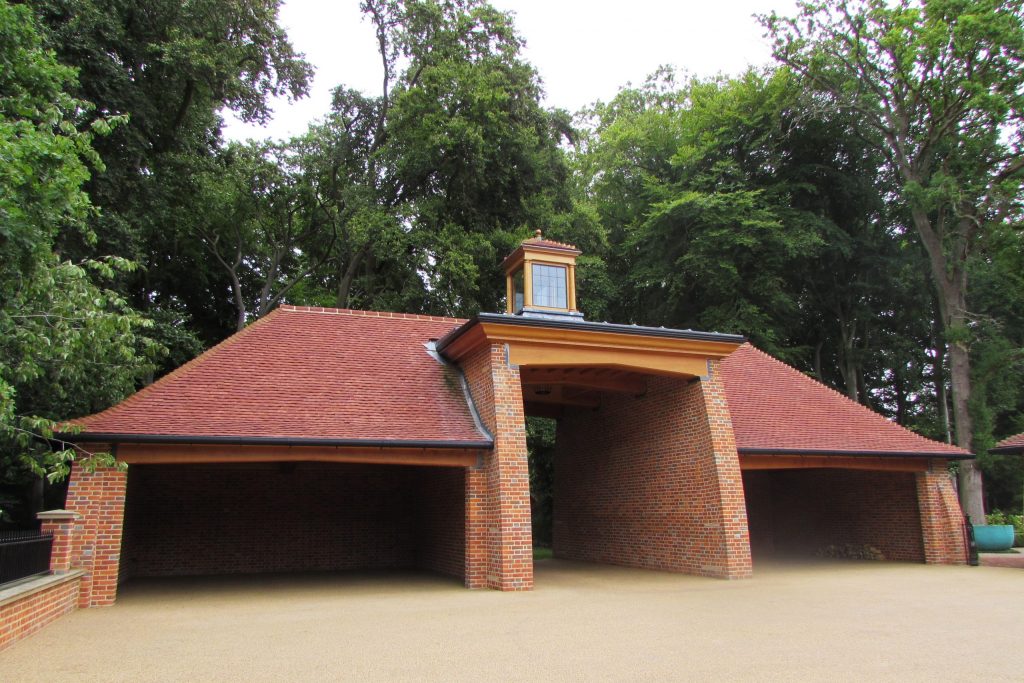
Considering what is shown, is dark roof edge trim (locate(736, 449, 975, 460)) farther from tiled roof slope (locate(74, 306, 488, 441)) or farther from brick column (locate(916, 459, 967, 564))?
tiled roof slope (locate(74, 306, 488, 441))

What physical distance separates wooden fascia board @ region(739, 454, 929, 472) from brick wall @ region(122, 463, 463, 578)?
558 cm

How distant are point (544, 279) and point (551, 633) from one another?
27.6 feet

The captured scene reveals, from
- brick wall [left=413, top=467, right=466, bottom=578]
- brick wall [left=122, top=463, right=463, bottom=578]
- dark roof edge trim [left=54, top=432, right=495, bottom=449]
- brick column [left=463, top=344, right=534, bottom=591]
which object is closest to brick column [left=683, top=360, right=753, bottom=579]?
brick column [left=463, top=344, right=534, bottom=591]

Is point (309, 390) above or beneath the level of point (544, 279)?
beneath

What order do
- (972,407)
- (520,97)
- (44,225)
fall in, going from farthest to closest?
(520,97)
(972,407)
(44,225)

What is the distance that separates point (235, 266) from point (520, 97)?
39.5ft

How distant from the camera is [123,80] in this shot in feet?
60.4

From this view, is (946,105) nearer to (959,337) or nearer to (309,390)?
(959,337)

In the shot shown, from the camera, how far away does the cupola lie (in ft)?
46.2

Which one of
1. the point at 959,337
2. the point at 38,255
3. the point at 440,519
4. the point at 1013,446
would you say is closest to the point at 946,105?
the point at 959,337

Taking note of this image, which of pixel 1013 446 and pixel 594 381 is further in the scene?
pixel 1013 446

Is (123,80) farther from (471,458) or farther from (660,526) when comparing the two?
(660,526)

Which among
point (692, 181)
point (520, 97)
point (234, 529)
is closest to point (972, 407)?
point (692, 181)

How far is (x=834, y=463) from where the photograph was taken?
13664mm
